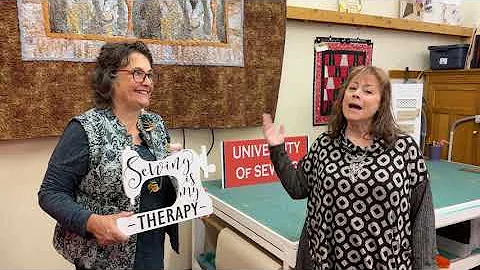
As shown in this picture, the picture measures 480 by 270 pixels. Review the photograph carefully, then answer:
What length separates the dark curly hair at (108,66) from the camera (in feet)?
3.81

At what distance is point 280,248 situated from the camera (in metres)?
1.52

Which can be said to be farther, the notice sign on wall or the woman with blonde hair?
the notice sign on wall

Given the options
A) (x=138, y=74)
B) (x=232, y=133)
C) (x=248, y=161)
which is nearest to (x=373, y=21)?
(x=232, y=133)

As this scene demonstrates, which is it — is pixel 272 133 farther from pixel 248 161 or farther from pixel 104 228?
pixel 248 161

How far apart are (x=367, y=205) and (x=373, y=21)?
1.95 meters

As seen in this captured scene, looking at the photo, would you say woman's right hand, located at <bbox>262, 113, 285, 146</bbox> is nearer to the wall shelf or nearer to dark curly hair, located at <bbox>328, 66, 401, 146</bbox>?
dark curly hair, located at <bbox>328, 66, 401, 146</bbox>

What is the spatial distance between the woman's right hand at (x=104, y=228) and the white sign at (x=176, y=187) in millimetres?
23

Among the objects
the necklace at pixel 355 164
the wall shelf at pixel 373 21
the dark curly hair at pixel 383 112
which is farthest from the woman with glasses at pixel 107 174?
the wall shelf at pixel 373 21

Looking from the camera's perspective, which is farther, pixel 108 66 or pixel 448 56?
pixel 448 56

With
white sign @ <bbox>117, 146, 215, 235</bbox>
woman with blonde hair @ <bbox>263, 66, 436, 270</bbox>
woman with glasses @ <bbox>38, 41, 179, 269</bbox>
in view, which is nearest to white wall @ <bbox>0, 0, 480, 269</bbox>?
woman with glasses @ <bbox>38, 41, 179, 269</bbox>

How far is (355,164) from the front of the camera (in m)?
1.24

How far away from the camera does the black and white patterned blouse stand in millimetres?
1211

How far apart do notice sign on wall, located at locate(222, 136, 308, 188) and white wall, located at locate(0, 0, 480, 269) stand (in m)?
0.29

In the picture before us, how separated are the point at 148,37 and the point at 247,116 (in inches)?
28.9
